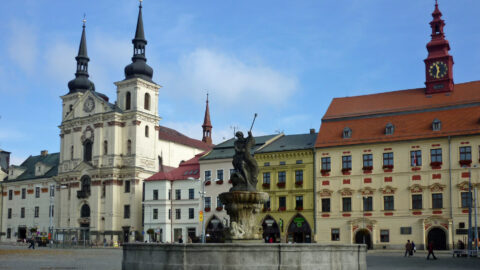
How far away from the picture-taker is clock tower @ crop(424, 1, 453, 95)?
59.6m

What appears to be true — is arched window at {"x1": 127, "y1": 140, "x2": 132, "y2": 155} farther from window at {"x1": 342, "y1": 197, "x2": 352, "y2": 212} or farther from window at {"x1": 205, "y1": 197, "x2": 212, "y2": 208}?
window at {"x1": 342, "y1": 197, "x2": 352, "y2": 212}

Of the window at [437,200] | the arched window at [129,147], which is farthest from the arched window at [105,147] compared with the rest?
the window at [437,200]

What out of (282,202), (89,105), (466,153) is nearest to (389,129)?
(466,153)

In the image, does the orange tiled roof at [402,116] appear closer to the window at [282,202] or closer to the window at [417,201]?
the window at [417,201]

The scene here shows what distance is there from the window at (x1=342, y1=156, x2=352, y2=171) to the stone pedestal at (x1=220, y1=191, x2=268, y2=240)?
3674 cm

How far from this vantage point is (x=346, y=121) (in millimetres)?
61000

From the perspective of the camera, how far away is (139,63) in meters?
89.1

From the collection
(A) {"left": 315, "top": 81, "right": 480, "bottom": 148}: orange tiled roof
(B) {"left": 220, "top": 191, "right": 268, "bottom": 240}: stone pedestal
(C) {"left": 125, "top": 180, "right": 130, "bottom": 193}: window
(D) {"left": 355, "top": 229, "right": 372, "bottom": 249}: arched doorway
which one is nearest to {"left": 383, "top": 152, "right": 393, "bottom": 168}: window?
(A) {"left": 315, "top": 81, "right": 480, "bottom": 148}: orange tiled roof

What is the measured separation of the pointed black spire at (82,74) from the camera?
3809 inches

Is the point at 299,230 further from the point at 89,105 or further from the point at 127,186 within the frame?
the point at 89,105

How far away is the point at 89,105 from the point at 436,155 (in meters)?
54.1

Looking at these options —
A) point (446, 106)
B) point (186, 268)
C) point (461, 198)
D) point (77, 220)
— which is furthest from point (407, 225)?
point (77, 220)

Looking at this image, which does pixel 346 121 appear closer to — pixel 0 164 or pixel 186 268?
pixel 186 268

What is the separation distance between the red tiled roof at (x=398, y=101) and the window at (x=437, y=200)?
8595 mm
